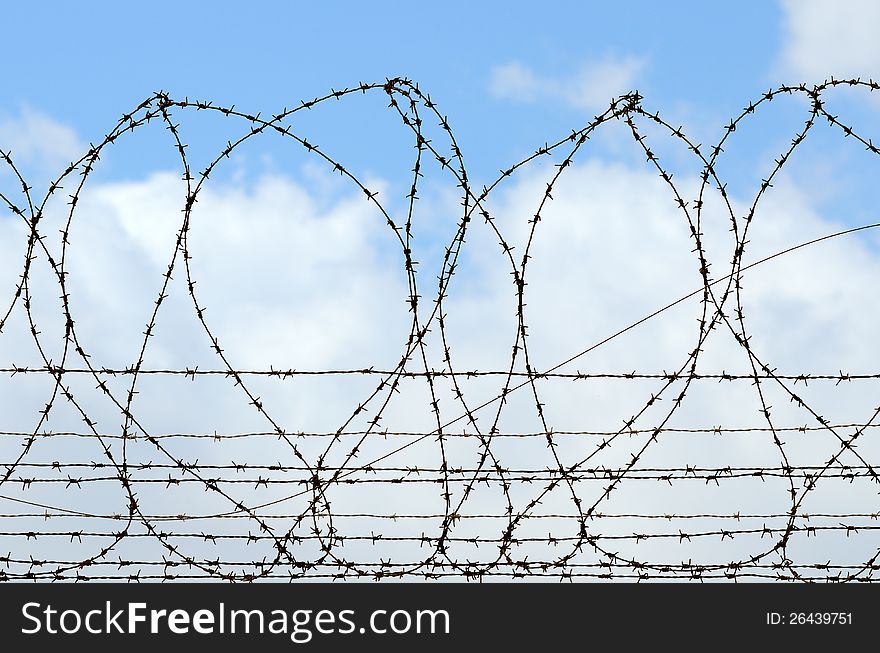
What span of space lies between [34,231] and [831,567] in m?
4.81

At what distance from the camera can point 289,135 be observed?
7016 mm

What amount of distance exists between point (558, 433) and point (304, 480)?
1425 millimetres

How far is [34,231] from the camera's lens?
7.09m
